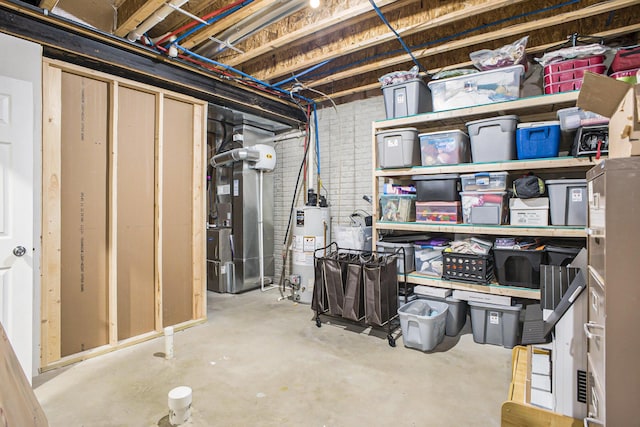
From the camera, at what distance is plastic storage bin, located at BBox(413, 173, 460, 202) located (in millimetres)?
3143

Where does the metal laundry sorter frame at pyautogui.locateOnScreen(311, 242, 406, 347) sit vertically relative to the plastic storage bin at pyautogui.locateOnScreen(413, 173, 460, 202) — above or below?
below

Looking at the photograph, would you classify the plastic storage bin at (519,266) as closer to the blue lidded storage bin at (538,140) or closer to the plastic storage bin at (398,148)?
the blue lidded storage bin at (538,140)

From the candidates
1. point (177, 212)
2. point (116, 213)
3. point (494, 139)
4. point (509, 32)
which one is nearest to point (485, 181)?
point (494, 139)

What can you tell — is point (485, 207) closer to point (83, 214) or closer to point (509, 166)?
point (509, 166)

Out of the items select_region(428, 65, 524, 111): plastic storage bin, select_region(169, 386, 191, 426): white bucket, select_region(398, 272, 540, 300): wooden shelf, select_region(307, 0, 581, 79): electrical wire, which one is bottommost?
select_region(169, 386, 191, 426): white bucket

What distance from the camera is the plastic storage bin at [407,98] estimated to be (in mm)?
3324

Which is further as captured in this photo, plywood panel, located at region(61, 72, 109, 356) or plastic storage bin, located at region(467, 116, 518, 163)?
plastic storage bin, located at region(467, 116, 518, 163)

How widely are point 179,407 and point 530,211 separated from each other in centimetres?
299

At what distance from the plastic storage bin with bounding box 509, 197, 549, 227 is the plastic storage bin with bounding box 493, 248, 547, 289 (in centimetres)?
25

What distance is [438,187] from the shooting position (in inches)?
126

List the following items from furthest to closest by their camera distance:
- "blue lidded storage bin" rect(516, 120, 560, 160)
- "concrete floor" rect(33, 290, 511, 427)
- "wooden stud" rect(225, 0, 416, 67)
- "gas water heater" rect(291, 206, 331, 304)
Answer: "gas water heater" rect(291, 206, 331, 304) < "blue lidded storage bin" rect(516, 120, 560, 160) < "wooden stud" rect(225, 0, 416, 67) < "concrete floor" rect(33, 290, 511, 427)

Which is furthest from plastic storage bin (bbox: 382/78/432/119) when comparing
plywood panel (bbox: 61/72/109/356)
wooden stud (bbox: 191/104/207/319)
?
plywood panel (bbox: 61/72/109/356)

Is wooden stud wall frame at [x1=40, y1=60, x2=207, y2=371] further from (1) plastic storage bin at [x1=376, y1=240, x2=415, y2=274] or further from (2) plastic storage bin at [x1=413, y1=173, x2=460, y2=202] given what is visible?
(2) plastic storage bin at [x1=413, y1=173, x2=460, y2=202]

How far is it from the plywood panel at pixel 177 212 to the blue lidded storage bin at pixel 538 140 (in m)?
3.20
